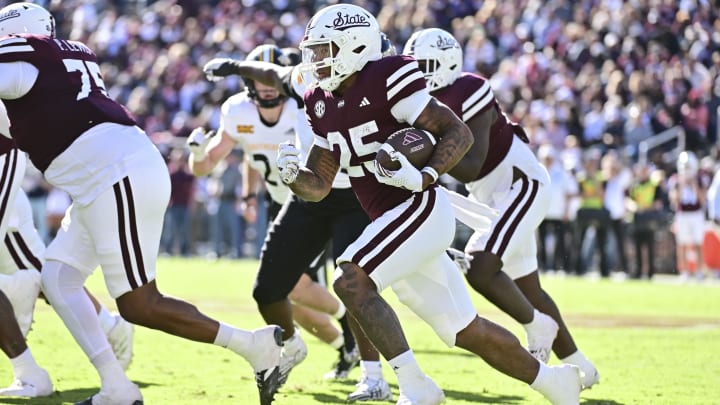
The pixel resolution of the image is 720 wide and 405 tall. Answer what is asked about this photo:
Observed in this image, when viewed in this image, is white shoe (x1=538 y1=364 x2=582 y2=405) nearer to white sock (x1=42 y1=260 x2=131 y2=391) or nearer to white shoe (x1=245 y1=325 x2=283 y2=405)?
white shoe (x1=245 y1=325 x2=283 y2=405)

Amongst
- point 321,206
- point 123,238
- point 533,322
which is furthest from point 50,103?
point 533,322

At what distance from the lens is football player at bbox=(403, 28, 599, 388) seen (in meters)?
6.99

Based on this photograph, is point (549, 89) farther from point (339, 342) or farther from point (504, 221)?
point (504, 221)

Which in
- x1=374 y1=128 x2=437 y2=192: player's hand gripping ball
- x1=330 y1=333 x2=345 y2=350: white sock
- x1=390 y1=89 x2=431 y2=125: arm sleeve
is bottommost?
x1=330 y1=333 x2=345 y2=350: white sock

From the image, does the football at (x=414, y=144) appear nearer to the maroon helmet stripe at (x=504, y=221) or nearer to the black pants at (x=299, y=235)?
the black pants at (x=299, y=235)

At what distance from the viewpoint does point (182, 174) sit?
20.9 m

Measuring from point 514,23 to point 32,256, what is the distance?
15803 millimetres

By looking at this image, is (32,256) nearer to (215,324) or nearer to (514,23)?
(215,324)

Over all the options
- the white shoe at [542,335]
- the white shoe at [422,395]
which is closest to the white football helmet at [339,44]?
the white shoe at [422,395]

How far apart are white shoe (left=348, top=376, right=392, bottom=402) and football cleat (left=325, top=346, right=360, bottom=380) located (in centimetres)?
91

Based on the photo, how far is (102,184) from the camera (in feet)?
19.4

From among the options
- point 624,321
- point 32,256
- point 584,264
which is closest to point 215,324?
point 32,256

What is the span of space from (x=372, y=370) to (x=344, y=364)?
0.97m

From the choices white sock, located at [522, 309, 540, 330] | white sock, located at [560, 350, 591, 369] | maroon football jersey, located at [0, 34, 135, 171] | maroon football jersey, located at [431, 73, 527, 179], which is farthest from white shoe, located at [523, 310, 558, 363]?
maroon football jersey, located at [0, 34, 135, 171]
